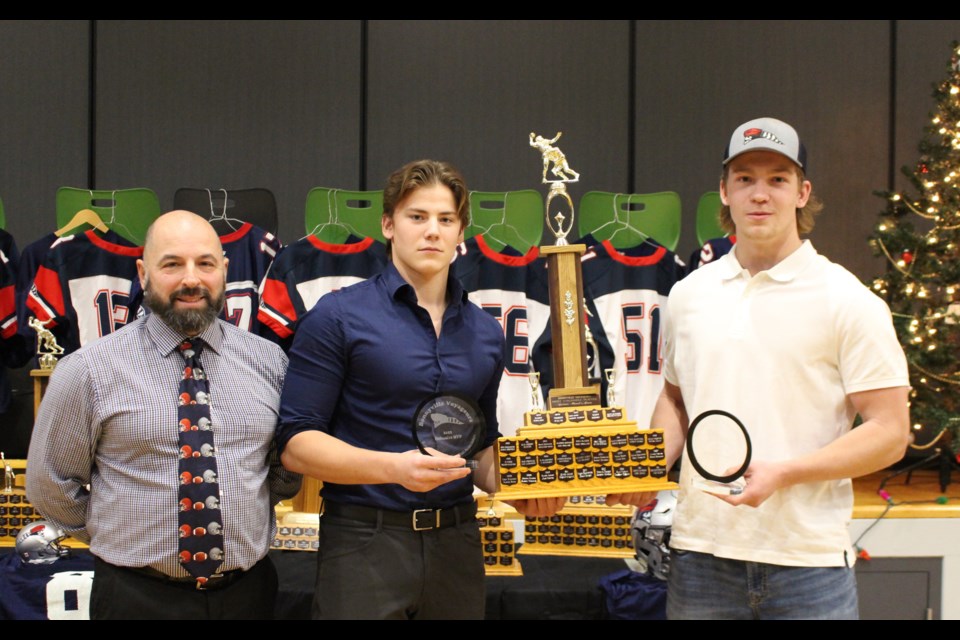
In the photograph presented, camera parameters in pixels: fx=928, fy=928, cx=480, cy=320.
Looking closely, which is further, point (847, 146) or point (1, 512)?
point (847, 146)

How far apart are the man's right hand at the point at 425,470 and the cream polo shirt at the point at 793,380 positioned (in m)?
0.57

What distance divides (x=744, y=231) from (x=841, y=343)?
12.5 inches

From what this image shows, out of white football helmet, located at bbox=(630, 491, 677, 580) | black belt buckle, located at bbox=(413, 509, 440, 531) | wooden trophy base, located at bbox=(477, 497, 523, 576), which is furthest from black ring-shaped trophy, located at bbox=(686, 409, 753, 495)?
wooden trophy base, located at bbox=(477, 497, 523, 576)

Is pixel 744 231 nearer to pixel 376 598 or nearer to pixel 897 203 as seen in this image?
pixel 376 598

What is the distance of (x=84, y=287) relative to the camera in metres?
4.29

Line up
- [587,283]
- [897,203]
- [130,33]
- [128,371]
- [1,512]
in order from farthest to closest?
[130,33] < [897,203] < [587,283] < [1,512] < [128,371]

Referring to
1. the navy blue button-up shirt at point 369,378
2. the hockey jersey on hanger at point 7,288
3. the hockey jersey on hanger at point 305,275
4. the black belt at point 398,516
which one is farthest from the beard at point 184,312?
the hockey jersey on hanger at point 7,288

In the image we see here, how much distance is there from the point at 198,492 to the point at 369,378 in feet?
1.56

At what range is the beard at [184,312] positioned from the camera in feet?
7.14

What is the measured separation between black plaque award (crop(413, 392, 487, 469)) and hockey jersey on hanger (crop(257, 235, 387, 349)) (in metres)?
2.18

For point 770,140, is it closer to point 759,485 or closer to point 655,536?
point 759,485

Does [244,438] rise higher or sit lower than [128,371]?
lower

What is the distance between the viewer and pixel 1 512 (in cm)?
379

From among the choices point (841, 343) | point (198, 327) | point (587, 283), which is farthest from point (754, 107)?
point (198, 327)
